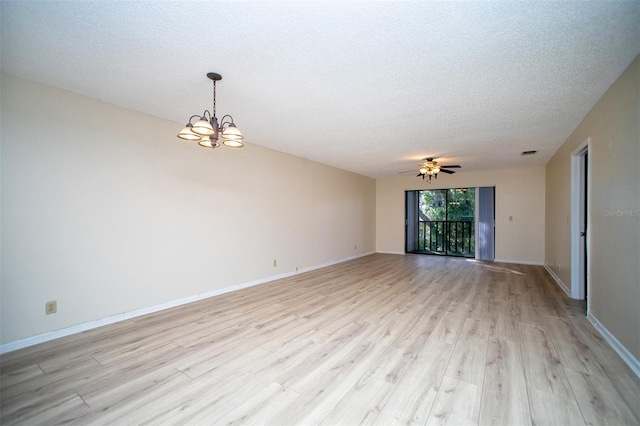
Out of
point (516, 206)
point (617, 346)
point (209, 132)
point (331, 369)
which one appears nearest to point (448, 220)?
point (516, 206)

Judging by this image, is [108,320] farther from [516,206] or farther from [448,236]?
[448,236]

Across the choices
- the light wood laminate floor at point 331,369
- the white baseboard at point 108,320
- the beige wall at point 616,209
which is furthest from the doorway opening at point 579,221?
the white baseboard at point 108,320

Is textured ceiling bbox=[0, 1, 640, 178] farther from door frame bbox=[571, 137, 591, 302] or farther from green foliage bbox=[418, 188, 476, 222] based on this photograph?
green foliage bbox=[418, 188, 476, 222]

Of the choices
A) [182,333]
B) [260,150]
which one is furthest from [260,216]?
[182,333]

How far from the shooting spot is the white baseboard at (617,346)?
2.07 meters

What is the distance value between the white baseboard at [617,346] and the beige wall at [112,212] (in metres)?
4.52

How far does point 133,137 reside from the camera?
10.8 feet

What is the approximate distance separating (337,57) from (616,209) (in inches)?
113

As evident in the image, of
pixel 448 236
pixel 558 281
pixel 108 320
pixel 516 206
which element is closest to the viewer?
pixel 108 320

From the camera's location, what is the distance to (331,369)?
217cm

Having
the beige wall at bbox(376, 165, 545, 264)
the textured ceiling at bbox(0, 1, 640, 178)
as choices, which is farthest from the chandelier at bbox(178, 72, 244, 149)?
the beige wall at bbox(376, 165, 545, 264)

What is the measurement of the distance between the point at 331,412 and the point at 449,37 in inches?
105

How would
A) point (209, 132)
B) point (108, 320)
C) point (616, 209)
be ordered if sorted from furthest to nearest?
point (108, 320) < point (616, 209) < point (209, 132)

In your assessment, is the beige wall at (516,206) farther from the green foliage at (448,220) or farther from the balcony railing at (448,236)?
the balcony railing at (448,236)
